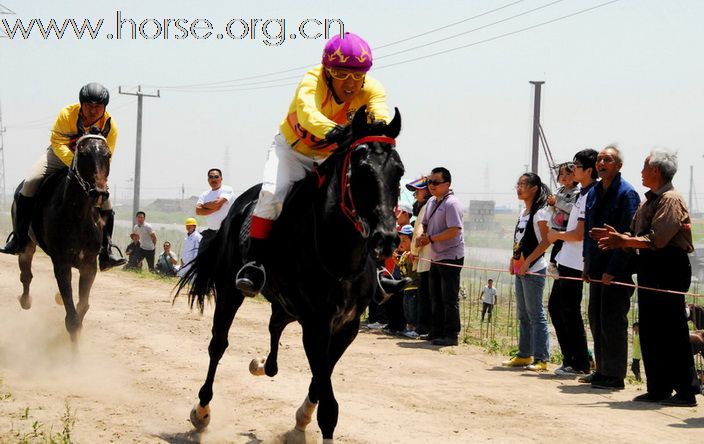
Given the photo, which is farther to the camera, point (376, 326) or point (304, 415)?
point (376, 326)

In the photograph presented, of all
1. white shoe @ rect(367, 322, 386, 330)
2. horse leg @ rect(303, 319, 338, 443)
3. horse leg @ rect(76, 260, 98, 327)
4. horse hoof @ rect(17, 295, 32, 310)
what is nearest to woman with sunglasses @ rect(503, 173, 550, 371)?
white shoe @ rect(367, 322, 386, 330)

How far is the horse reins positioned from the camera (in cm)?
596

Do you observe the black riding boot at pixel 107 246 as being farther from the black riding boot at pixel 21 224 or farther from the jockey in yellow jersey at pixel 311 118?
the jockey in yellow jersey at pixel 311 118

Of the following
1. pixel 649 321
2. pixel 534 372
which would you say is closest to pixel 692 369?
pixel 649 321

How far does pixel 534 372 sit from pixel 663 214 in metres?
3.02

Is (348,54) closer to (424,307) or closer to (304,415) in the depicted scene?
(304,415)

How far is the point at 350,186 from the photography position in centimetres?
599

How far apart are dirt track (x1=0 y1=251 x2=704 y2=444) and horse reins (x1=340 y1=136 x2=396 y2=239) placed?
2.03 metres

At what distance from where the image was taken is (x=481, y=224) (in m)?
39.9

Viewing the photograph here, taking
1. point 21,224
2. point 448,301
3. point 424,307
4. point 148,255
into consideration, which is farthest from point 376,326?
point 148,255

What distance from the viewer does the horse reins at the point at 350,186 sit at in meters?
5.96

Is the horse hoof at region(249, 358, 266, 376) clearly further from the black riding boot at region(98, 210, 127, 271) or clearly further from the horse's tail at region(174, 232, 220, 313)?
the black riding boot at region(98, 210, 127, 271)

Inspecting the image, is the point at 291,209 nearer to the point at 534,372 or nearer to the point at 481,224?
the point at 534,372

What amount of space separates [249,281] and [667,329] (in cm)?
429
